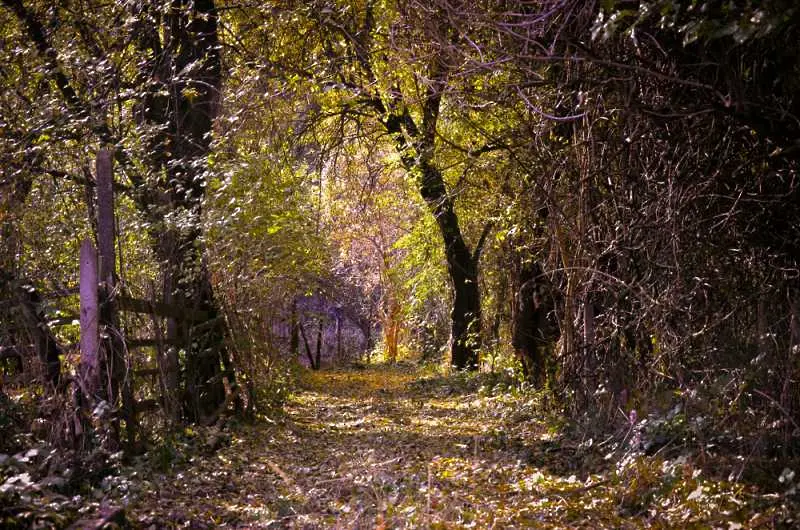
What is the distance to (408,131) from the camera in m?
13.6

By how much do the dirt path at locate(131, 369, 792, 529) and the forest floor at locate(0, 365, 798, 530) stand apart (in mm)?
14

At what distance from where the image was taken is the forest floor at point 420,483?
494 cm

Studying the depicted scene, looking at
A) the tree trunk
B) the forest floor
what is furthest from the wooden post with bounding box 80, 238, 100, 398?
the tree trunk

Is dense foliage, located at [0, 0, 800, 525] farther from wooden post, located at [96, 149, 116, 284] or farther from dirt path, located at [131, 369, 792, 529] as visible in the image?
dirt path, located at [131, 369, 792, 529]

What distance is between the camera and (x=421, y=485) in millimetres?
6379

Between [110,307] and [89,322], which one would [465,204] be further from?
[89,322]

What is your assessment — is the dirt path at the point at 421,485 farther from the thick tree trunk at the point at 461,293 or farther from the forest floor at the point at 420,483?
the thick tree trunk at the point at 461,293

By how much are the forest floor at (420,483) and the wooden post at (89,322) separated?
785 millimetres

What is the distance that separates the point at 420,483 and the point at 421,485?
0.08m

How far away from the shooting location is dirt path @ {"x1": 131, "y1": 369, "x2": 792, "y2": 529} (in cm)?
517

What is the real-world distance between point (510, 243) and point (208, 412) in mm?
4599

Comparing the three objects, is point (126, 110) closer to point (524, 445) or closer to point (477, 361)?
point (524, 445)

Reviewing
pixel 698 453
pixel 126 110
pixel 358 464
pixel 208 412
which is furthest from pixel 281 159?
pixel 698 453

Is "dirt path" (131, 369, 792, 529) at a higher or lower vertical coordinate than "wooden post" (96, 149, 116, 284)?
lower
